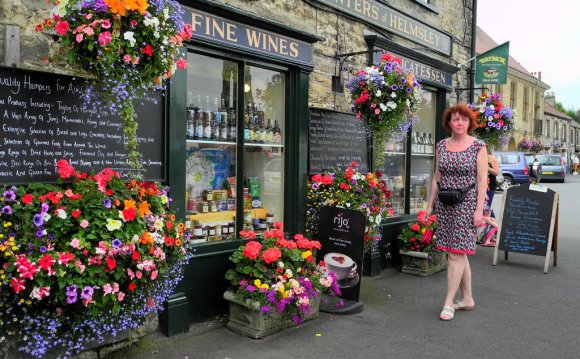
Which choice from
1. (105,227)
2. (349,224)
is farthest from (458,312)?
(105,227)

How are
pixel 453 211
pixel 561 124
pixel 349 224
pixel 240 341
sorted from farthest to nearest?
pixel 561 124 < pixel 349 224 < pixel 453 211 < pixel 240 341

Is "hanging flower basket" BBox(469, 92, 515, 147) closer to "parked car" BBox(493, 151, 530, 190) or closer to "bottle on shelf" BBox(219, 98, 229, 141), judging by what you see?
"bottle on shelf" BBox(219, 98, 229, 141)

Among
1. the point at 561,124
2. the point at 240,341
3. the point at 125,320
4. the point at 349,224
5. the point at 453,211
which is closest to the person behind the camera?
the point at 125,320

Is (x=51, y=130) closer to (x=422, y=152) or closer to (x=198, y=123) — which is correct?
(x=198, y=123)

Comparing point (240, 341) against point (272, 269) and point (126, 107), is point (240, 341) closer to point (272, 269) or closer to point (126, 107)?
point (272, 269)

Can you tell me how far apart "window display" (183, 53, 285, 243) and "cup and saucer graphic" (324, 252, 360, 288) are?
2.69ft

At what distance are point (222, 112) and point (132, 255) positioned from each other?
2350 mm

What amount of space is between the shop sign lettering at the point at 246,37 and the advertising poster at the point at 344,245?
1.70 metres

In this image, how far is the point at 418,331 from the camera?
4.26 m

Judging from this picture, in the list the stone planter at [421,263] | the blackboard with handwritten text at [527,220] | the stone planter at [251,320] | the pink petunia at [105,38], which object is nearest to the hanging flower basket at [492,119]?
the blackboard with handwritten text at [527,220]

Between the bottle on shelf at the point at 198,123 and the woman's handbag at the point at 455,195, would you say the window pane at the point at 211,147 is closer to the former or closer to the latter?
the bottle on shelf at the point at 198,123

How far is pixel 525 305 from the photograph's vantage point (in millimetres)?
5039

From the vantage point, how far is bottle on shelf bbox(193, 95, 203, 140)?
4688 millimetres

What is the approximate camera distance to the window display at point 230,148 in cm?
473
